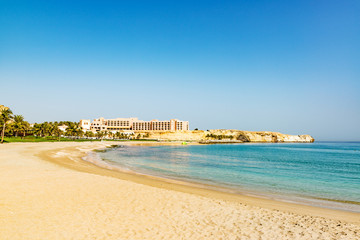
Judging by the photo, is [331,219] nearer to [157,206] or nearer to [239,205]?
[239,205]

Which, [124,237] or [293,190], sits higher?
[124,237]

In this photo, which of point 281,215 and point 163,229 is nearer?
point 163,229

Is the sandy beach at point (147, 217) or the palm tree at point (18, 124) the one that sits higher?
the palm tree at point (18, 124)

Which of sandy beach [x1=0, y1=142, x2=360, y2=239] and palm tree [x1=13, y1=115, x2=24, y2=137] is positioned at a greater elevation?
palm tree [x1=13, y1=115, x2=24, y2=137]

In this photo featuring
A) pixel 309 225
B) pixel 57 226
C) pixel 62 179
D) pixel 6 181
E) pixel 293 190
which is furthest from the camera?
pixel 293 190

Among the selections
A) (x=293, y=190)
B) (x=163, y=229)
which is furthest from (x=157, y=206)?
(x=293, y=190)

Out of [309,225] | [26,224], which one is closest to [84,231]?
[26,224]

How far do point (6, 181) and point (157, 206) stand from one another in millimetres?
10062

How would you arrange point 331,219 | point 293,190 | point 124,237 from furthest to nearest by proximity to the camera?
point 293,190 → point 331,219 → point 124,237

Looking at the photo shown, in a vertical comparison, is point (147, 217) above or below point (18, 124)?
below

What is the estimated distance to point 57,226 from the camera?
7.02 m

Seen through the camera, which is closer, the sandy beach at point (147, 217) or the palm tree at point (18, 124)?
the sandy beach at point (147, 217)

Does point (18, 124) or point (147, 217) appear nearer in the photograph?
point (147, 217)

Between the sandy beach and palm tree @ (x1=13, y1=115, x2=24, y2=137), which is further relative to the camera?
palm tree @ (x1=13, y1=115, x2=24, y2=137)
